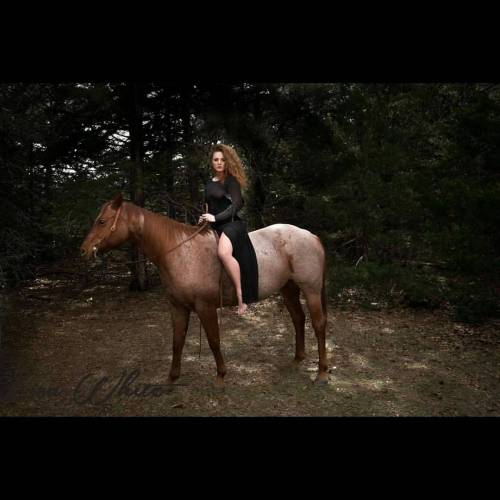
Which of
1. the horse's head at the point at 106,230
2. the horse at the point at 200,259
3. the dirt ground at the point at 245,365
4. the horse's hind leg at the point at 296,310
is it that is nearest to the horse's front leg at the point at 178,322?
the horse at the point at 200,259

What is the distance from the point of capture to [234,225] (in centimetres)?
368

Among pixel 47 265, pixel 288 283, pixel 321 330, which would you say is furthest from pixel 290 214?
pixel 47 265

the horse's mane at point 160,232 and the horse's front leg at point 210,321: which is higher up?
the horse's mane at point 160,232

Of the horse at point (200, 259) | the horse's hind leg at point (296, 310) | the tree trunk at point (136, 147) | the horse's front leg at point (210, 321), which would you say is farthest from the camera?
the tree trunk at point (136, 147)

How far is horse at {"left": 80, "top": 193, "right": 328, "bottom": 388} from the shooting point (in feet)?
11.4

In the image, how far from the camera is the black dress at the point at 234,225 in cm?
361

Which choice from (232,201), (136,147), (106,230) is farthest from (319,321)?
(136,147)

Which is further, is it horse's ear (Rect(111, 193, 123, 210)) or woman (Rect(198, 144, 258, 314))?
woman (Rect(198, 144, 258, 314))

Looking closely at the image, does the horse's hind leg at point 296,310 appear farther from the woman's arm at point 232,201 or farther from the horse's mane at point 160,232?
the horse's mane at point 160,232

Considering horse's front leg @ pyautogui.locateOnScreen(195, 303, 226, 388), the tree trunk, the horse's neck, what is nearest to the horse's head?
the horse's neck

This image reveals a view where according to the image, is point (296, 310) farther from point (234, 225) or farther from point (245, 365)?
point (234, 225)

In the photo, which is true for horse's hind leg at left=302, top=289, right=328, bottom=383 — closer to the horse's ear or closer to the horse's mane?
the horse's mane

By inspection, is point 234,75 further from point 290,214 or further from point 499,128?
point 290,214

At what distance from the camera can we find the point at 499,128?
4.49 m
